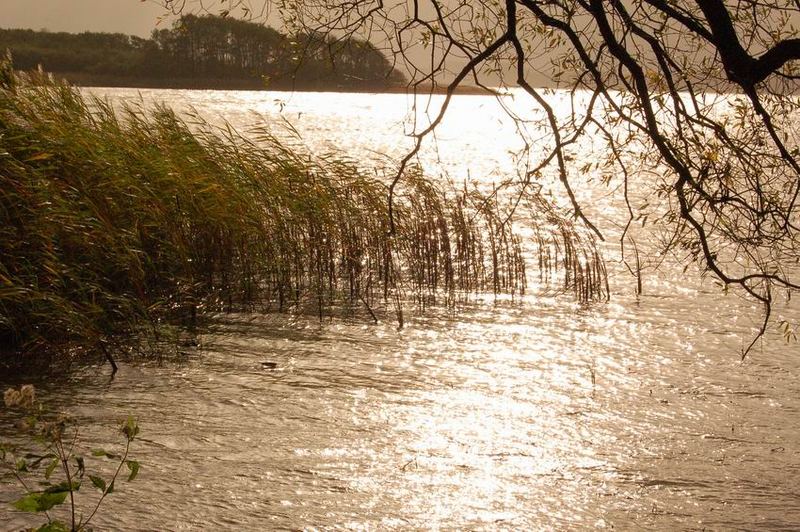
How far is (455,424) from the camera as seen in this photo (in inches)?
317

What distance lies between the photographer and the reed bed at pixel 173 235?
29.9ft

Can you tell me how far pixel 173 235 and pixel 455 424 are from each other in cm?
448

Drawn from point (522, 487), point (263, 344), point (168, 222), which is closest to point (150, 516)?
point (522, 487)

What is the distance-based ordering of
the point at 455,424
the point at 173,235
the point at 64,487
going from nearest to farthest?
the point at 64,487 → the point at 455,424 → the point at 173,235

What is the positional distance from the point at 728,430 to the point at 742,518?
1959 mm

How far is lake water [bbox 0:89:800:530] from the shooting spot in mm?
6309

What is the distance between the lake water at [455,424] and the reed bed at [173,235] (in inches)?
23.8

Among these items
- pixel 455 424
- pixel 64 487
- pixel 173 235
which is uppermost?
pixel 173 235

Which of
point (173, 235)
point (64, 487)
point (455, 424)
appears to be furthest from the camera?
point (173, 235)

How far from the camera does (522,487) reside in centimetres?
670

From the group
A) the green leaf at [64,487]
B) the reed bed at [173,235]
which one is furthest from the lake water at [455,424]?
the green leaf at [64,487]

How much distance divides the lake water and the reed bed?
0.60 metres

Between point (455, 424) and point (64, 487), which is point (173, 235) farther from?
point (64, 487)

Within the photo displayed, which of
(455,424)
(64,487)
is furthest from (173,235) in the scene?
(64,487)
